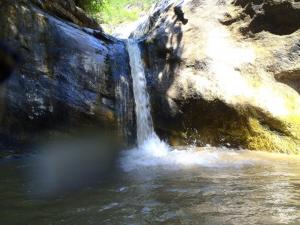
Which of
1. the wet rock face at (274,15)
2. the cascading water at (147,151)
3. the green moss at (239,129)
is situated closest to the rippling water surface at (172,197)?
the cascading water at (147,151)

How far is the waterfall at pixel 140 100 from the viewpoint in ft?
32.7

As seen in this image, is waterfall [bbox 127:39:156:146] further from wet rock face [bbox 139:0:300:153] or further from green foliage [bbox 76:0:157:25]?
green foliage [bbox 76:0:157:25]

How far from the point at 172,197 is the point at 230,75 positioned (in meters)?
5.15

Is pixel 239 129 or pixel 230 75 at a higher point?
pixel 230 75

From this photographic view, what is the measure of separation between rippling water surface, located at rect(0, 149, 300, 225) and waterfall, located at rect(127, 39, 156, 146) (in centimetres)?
283

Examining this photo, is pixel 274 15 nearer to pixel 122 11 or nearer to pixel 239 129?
pixel 239 129

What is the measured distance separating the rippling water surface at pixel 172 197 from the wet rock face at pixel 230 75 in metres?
1.61

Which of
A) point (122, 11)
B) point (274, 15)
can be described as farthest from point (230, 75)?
point (122, 11)

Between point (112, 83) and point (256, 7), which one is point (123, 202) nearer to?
point (112, 83)

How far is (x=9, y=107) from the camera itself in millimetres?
8266

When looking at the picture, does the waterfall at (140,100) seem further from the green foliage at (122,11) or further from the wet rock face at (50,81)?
the green foliage at (122,11)

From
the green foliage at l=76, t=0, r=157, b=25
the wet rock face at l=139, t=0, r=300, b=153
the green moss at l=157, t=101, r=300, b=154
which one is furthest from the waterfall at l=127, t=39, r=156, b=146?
the green foliage at l=76, t=0, r=157, b=25

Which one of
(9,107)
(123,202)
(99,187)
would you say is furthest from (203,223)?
(9,107)

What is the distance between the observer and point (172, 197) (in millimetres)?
4613
